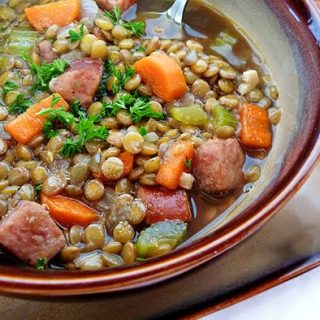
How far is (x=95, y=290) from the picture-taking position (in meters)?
2.31

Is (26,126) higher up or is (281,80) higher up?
(281,80)

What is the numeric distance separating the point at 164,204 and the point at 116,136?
17.3 inches

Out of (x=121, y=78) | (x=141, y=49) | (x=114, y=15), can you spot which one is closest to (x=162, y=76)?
(x=121, y=78)

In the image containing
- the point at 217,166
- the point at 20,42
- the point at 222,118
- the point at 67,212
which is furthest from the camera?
the point at 20,42

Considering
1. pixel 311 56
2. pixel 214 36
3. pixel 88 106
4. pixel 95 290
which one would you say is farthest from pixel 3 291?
pixel 214 36

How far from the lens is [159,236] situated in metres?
2.89

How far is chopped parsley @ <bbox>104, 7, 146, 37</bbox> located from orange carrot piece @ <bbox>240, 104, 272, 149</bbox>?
0.87 metres

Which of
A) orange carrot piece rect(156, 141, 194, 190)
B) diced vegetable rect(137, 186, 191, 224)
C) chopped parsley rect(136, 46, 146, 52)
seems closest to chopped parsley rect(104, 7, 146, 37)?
chopped parsley rect(136, 46, 146, 52)

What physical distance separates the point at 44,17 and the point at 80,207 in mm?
1444

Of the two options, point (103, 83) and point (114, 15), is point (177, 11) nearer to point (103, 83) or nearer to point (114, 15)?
point (114, 15)

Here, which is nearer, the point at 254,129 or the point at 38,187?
the point at 38,187

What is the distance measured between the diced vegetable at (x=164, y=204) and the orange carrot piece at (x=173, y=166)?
0.04 m

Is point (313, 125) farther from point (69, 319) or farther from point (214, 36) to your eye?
point (69, 319)

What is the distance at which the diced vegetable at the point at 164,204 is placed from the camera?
2996 millimetres
